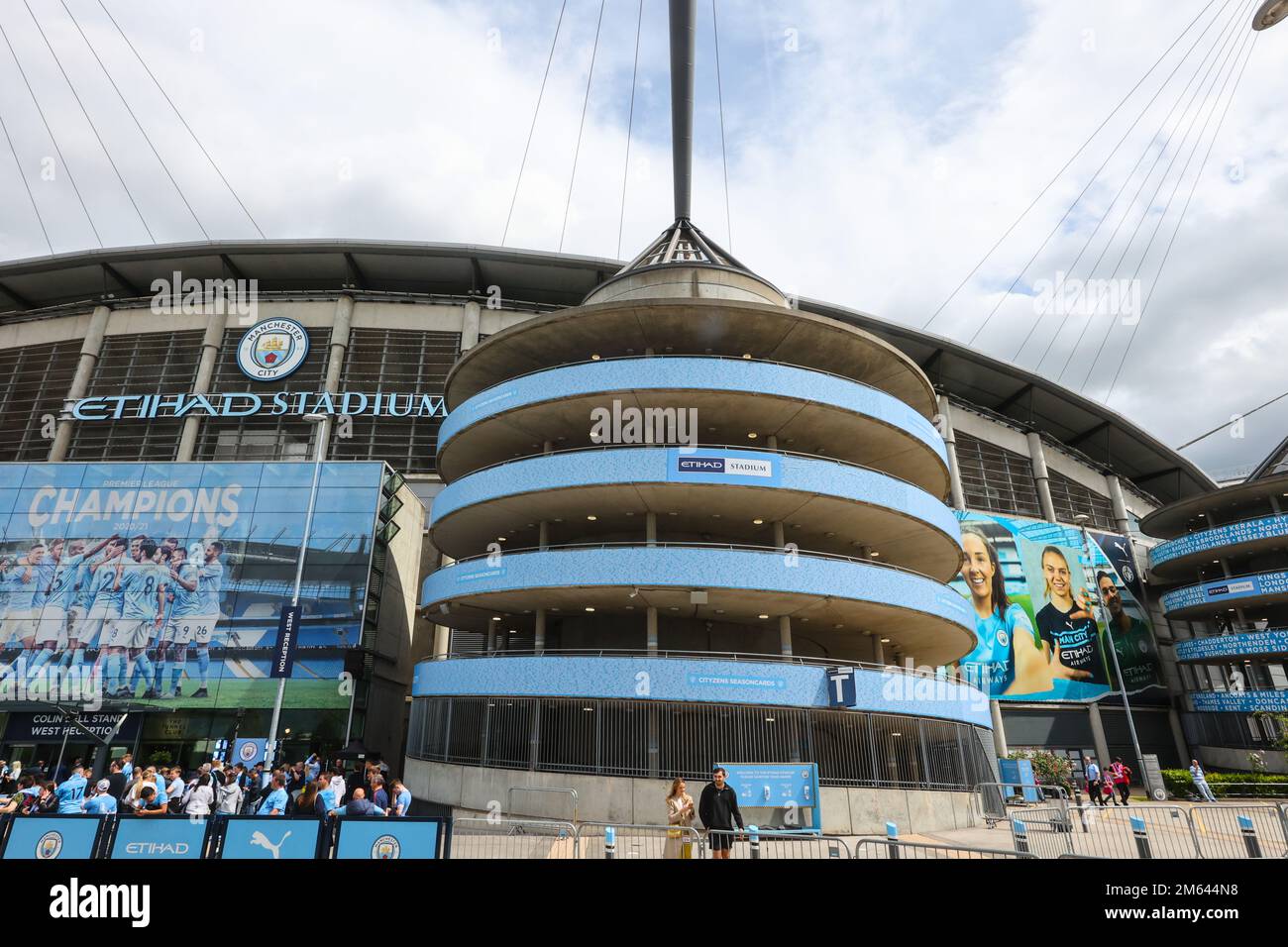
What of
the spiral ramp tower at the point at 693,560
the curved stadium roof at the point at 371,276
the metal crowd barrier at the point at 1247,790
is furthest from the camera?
the curved stadium roof at the point at 371,276

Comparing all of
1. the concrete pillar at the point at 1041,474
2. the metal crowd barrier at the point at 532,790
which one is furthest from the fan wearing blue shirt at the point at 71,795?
the concrete pillar at the point at 1041,474

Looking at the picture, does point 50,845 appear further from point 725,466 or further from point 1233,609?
point 1233,609

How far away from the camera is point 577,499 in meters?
24.2

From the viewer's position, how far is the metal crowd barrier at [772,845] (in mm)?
10633

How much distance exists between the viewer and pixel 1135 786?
120ft

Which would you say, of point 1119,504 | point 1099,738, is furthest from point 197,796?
point 1119,504

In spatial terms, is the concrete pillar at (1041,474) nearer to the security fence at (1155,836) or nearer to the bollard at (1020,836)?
the security fence at (1155,836)

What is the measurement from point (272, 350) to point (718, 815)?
42.9 m

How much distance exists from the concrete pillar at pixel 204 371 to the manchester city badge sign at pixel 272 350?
148 centimetres

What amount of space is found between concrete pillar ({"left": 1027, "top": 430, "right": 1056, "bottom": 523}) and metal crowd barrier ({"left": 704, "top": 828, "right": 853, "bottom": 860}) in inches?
1604

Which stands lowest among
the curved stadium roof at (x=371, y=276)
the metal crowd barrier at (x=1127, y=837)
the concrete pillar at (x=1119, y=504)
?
the metal crowd barrier at (x=1127, y=837)

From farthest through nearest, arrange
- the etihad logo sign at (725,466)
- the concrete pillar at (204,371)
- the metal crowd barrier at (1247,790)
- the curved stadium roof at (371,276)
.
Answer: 1. the curved stadium roof at (371,276)
2. the concrete pillar at (204,371)
3. the metal crowd barrier at (1247,790)
4. the etihad logo sign at (725,466)
